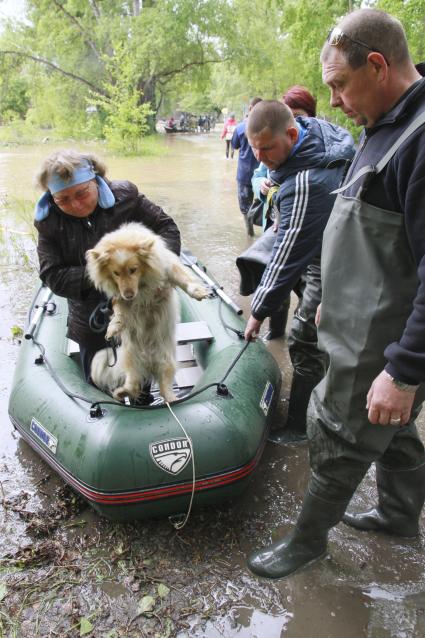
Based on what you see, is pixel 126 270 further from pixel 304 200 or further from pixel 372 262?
pixel 372 262

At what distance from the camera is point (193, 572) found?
2473 mm

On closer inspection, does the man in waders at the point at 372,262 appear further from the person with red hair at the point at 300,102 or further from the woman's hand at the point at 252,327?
the person with red hair at the point at 300,102

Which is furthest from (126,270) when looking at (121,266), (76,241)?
(76,241)

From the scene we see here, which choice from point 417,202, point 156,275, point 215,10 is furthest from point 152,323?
point 215,10

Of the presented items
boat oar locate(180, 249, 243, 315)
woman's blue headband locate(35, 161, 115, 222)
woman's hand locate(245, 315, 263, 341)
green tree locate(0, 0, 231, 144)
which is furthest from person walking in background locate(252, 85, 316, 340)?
green tree locate(0, 0, 231, 144)

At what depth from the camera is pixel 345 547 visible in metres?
2.55

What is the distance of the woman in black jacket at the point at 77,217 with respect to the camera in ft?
8.92

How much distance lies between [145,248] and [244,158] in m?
4.53

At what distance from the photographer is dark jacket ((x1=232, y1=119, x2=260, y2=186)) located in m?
6.62

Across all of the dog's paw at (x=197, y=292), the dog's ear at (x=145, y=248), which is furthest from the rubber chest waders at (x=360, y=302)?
the dog's ear at (x=145, y=248)

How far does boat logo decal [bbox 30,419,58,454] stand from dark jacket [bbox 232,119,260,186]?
4.94m

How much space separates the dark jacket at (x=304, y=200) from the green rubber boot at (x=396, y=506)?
1.16 metres

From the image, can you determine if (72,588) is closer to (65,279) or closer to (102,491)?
(102,491)

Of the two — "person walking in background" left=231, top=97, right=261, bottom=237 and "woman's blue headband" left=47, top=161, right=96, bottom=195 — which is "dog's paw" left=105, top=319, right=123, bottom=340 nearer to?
"woman's blue headband" left=47, top=161, right=96, bottom=195
